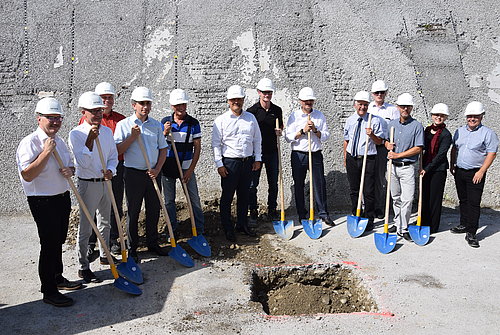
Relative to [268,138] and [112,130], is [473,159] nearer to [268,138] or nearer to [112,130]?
[268,138]

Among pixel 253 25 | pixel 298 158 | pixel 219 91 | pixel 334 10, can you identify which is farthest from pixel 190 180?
pixel 334 10

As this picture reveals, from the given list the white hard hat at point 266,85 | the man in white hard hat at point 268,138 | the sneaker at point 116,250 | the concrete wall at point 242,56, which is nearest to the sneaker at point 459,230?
the concrete wall at point 242,56

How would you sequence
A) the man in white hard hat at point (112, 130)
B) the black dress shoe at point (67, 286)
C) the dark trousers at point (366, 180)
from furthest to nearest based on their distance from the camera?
the dark trousers at point (366, 180)
the man in white hard hat at point (112, 130)
the black dress shoe at point (67, 286)

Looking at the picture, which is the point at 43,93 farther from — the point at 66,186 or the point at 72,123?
the point at 66,186

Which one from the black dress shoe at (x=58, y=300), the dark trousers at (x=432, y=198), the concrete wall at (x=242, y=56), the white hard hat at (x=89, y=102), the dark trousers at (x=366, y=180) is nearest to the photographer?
the black dress shoe at (x=58, y=300)

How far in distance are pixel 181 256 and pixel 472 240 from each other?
421cm

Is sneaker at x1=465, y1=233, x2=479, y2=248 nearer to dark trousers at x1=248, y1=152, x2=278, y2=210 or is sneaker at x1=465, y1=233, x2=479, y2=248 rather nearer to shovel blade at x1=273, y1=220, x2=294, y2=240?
shovel blade at x1=273, y1=220, x2=294, y2=240

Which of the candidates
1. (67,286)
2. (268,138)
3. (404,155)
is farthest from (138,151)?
(404,155)

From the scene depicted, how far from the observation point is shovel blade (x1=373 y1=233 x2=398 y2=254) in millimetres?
6465

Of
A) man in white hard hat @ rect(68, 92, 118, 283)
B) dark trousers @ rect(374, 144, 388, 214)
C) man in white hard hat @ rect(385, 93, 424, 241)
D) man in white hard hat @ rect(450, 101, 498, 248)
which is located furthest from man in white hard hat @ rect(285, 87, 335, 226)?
man in white hard hat @ rect(68, 92, 118, 283)

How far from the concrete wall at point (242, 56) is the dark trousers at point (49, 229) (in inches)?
141

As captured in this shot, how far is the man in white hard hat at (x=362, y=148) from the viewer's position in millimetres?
7113

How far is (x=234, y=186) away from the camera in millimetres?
6797

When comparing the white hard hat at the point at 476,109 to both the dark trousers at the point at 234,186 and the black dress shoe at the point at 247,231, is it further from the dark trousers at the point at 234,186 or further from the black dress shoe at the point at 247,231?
the black dress shoe at the point at 247,231
